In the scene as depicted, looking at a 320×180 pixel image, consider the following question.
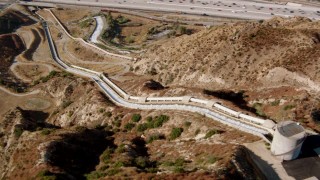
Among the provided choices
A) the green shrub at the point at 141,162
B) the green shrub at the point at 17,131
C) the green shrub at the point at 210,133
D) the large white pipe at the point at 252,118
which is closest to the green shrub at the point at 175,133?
the green shrub at the point at 210,133

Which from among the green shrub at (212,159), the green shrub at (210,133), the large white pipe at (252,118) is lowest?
the green shrub at (212,159)

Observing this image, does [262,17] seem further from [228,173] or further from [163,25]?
[228,173]

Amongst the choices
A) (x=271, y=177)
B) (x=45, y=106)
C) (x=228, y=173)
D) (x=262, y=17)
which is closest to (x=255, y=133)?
(x=271, y=177)

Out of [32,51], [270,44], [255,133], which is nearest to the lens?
[255,133]

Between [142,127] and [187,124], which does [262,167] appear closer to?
[187,124]

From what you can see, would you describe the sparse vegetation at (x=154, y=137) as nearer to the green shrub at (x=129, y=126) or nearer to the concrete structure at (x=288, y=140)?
Result: the green shrub at (x=129, y=126)

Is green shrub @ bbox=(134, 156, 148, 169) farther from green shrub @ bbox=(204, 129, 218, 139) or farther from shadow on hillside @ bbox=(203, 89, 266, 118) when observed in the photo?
shadow on hillside @ bbox=(203, 89, 266, 118)
